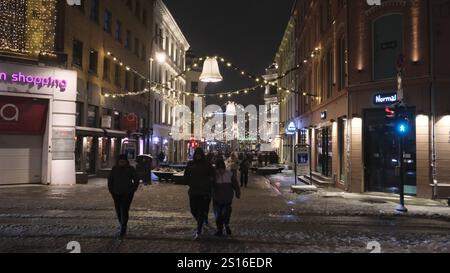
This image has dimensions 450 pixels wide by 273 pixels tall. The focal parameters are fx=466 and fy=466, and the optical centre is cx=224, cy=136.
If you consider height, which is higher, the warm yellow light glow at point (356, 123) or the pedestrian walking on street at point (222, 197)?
the warm yellow light glow at point (356, 123)

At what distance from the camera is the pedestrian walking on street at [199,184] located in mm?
9922

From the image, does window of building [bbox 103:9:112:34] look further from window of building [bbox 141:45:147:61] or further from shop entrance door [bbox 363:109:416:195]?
shop entrance door [bbox 363:109:416:195]

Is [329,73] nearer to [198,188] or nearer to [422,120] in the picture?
[422,120]

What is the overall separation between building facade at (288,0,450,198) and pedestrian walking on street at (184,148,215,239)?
8.38 metres

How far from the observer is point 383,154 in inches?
746

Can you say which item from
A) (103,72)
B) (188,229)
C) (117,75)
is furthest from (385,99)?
(117,75)

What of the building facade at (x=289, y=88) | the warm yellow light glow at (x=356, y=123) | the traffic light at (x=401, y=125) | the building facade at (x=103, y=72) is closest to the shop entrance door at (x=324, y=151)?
the warm yellow light glow at (x=356, y=123)

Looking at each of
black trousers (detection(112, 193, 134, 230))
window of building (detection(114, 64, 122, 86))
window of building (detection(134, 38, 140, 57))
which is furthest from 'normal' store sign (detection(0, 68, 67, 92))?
window of building (detection(134, 38, 140, 57))

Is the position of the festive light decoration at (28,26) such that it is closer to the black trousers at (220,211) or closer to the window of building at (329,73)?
the window of building at (329,73)

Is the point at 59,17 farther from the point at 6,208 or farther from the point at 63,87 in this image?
the point at 6,208

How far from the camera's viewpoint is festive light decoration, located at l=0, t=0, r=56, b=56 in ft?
67.5

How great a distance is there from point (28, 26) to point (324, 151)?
16.4 metres

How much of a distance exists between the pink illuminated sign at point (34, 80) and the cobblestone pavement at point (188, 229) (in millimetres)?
5904

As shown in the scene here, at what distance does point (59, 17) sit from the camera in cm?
2275
